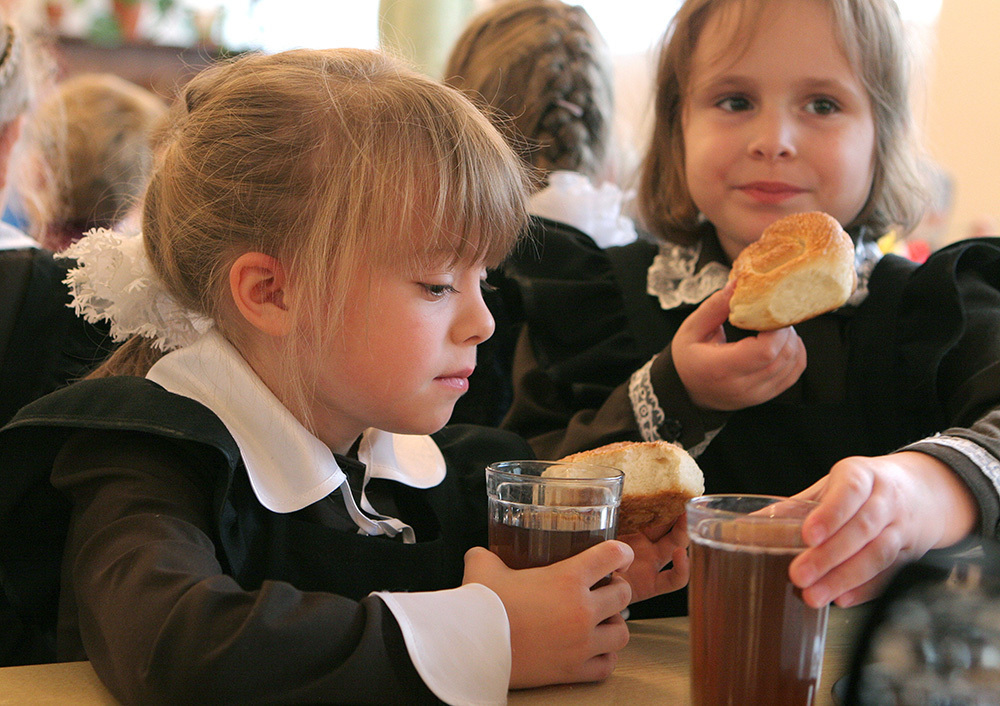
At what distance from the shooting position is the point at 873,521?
69 cm

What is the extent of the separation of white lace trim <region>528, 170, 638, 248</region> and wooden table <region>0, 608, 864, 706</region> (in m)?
0.93

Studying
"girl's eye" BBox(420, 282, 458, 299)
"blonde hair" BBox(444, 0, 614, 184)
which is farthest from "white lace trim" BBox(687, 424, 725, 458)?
"blonde hair" BBox(444, 0, 614, 184)

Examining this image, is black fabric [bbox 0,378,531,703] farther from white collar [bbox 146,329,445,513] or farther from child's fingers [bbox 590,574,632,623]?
child's fingers [bbox 590,574,632,623]

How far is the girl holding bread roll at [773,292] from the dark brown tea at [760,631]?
38 cm

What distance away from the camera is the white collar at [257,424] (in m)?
0.89

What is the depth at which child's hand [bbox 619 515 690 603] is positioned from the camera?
902 mm

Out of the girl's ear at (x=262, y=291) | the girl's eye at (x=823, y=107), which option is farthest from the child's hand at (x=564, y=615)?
the girl's eye at (x=823, y=107)

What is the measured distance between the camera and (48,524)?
35.2 inches

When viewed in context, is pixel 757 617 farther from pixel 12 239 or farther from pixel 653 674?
pixel 12 239

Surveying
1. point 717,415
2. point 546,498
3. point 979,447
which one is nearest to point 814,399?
point 717,415

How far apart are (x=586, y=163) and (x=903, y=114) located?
0.71 m

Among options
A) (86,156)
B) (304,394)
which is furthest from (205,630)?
(86,156)

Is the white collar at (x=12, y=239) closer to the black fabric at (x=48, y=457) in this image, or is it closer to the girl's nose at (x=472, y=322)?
the black fabric at (x=48, y=457)

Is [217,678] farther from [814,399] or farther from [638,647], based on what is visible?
[814,399]
